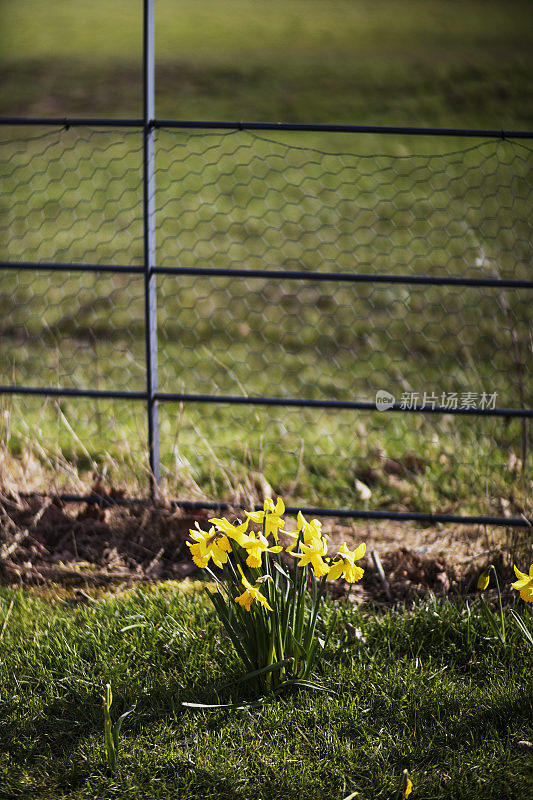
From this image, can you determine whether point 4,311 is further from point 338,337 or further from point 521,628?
point 521,628

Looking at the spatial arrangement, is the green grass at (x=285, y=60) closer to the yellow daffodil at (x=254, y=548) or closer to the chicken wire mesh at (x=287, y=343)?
the chicken wire mesh at (x=287, y=343)

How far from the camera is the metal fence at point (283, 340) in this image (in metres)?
3.11

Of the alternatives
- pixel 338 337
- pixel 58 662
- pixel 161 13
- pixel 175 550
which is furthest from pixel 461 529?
pixel 161 13

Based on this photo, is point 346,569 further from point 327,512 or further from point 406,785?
point 327,512

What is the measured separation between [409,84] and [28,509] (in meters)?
13.9

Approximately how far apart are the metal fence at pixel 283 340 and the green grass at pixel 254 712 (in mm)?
599

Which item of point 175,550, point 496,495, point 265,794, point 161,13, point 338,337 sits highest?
point 161,13

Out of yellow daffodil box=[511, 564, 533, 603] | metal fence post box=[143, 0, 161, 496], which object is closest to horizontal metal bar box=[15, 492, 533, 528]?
metal fence post box=[143, 0, 161, 496]

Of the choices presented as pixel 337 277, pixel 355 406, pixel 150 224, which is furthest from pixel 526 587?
pixel 150 224

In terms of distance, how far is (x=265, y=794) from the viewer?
1958 mm

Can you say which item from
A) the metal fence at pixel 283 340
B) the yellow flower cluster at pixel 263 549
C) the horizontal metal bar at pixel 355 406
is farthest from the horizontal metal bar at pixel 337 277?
the yellow flower cluster at pixel 263 549

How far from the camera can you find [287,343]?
6035 mm

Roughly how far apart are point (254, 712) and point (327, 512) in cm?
93

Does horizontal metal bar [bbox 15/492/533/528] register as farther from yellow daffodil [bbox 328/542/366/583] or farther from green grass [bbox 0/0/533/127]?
green grass [bbox 0/0/533/127]
